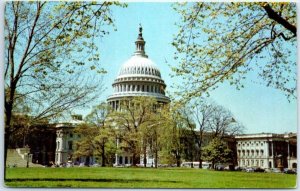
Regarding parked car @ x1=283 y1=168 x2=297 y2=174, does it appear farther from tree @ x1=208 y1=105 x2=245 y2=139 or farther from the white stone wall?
tree @ x1=208 y1=105 x2=245 y2=139

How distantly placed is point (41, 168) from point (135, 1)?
122 inches

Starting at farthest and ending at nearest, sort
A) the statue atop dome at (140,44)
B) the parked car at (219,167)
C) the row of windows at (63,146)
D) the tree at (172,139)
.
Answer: the tree at (172,139), the row of windows at (63,146), the parked car at (219,167), the statue atop dome at (140,44)

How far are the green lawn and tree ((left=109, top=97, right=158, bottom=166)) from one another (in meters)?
2.42

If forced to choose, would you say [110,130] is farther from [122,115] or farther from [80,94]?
[80,94]

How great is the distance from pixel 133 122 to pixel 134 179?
12.6 feet

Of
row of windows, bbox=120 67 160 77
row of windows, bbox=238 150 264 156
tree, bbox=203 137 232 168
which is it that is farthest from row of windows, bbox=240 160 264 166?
row of windows, bbox=120 67 160 77

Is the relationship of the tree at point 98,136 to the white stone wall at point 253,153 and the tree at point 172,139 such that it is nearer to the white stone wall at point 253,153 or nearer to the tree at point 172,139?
the tree at point 172,139

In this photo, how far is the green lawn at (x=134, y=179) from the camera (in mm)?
7762

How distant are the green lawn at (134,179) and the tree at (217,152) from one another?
433 mm

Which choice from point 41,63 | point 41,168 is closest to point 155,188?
point 41,168

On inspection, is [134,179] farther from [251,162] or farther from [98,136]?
[251,162]

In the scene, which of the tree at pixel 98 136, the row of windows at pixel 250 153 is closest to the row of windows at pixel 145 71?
the tree at pixel 98 136

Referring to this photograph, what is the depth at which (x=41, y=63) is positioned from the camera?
8148mm

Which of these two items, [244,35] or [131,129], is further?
[131,129]
